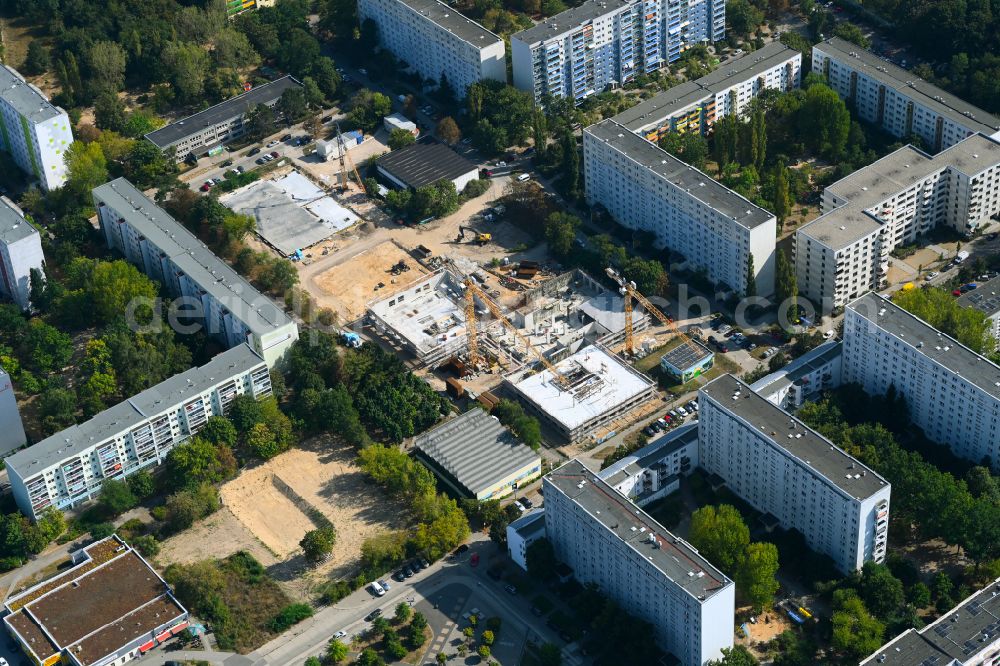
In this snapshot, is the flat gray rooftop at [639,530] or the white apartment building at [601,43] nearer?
the flat gray rooftop at [639,530]

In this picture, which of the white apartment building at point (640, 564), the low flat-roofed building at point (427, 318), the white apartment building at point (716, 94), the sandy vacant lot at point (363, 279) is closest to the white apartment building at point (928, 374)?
the white apartment building at point (640, 564)

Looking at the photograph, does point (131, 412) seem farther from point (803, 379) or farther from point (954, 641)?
point (954, 641)

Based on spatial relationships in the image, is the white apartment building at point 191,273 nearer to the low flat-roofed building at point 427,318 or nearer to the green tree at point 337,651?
the low flat-roofed building at point 427,318

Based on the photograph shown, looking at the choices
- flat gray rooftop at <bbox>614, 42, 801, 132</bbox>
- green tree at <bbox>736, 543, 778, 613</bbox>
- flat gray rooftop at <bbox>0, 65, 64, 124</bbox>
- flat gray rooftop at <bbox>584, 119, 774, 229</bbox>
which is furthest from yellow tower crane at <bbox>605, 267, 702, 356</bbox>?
flat gray rooftop at <bbox>0, 65, 64, 124</bbox>

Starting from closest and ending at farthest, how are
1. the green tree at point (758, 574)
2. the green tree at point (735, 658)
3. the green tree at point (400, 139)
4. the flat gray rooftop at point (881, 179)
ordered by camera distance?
the green tree at point (735, 658) < the green tree at point (758, 574) < the flat gray rooftop at point (881, 179) < the green tree at point (400, 139)

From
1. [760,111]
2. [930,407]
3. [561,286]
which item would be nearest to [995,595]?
[930,407]

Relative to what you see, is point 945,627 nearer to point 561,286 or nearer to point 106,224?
point 561,286

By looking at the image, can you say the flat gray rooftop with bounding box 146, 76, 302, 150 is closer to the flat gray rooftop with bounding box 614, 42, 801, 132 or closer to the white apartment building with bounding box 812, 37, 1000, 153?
the flat gray rooftop with bounding box 614, 42, 801, 132
